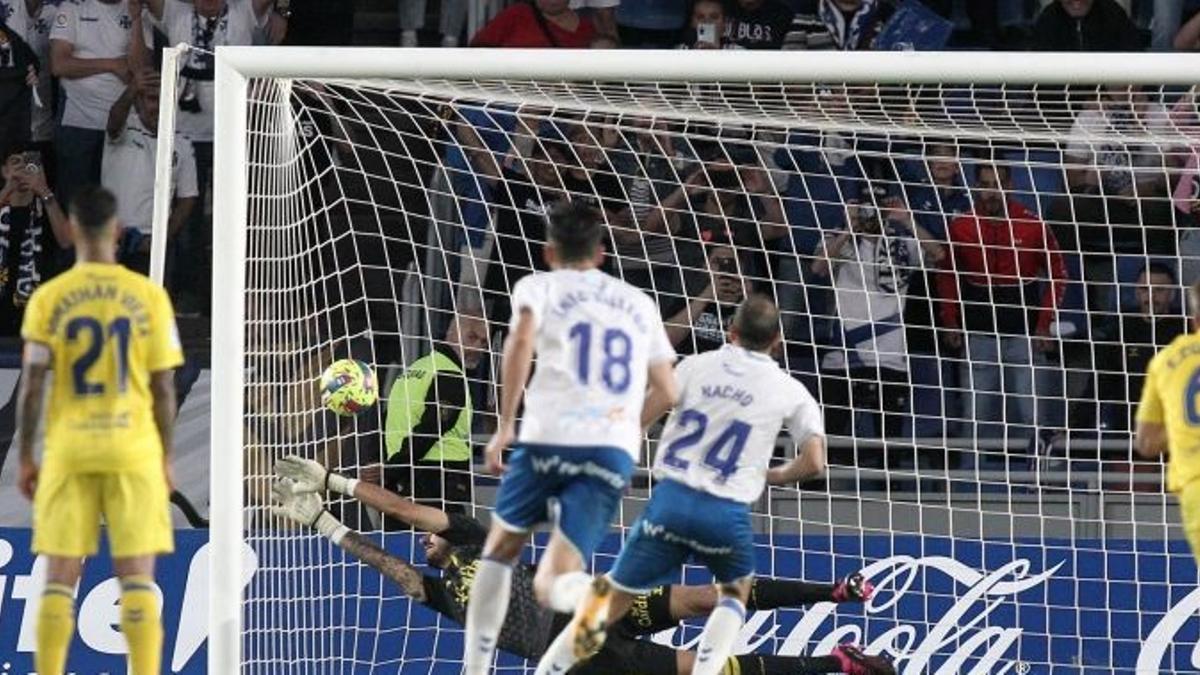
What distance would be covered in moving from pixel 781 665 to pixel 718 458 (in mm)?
2397

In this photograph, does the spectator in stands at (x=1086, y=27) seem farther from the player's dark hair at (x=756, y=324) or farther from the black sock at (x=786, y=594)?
the player's dark hair at (x=756, y=324)

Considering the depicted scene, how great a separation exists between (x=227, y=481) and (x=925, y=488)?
4616mm

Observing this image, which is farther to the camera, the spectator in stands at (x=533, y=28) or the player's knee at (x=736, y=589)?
the spectator in stands at (x=533, y=28)

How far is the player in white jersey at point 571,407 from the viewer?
10125 millimetres

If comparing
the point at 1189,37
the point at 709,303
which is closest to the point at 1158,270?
the point at 1189,37

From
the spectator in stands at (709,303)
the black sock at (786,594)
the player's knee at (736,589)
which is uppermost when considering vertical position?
the spectator in stands at (709,303)

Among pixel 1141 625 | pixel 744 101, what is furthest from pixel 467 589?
pixel 1141 625

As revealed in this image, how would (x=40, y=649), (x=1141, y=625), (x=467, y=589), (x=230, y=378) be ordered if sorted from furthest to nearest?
(x=1141, y=625) → (x=467, y=589) → (x=230, y=378) → (x=40, y=649)

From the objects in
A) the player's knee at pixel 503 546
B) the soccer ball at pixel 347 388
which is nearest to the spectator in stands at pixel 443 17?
the soccer ball at pixel 347 388

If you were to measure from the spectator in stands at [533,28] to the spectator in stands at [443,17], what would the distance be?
311mm

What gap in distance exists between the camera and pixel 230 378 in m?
11.5

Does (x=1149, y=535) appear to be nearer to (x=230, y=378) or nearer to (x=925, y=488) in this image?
(x=925, y=488)

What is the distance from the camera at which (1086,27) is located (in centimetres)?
1591

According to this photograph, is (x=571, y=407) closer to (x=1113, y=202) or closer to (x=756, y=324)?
(x=756, y=324)
